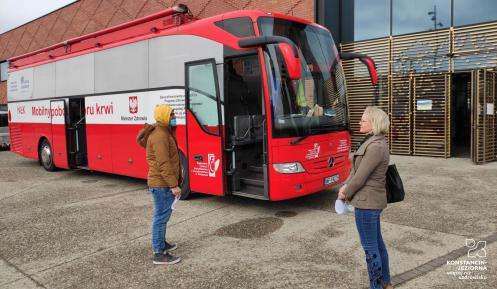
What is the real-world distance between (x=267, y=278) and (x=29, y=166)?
12098mm

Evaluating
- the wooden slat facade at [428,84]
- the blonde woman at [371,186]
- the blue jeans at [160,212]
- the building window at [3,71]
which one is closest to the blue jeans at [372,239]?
the blonde woman at [371,186]

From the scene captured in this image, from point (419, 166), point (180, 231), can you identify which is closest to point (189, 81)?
point (180, 231)

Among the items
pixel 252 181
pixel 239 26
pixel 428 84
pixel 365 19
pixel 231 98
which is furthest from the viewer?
pixel 365 19

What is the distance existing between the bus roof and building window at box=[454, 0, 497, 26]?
7.73 meters

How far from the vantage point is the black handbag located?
11.4 ft

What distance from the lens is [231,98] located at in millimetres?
6961

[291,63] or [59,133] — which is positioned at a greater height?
[291,63]

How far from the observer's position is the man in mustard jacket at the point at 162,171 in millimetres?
4375

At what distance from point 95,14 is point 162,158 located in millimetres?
22457

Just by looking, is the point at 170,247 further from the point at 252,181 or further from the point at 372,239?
the point at 372,239

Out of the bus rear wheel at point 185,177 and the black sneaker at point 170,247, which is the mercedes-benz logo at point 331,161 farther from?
the black sneaker at point 170,247

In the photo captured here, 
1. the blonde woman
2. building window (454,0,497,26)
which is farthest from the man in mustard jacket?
building window (454,0,497,26)

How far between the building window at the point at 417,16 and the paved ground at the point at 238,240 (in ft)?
19.9

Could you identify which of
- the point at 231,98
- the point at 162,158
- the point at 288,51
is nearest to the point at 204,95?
the point at 231,98
